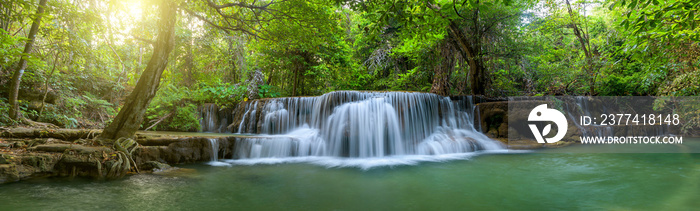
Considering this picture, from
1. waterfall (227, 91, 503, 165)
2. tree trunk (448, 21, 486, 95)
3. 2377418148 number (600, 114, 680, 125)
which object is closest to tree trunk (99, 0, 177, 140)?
waterfall (227, 91, 503, 165)

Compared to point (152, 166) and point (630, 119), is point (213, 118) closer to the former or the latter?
point (152, 166)

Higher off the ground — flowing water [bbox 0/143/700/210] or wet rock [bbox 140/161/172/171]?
wet rock [bbox 140/161/172/171]

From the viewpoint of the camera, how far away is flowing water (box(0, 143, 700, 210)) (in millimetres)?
3508

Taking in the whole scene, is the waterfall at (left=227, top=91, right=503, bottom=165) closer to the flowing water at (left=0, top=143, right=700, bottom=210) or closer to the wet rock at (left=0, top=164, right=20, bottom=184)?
the flowing water at (left=0, top=143, right=700, bottom=210)

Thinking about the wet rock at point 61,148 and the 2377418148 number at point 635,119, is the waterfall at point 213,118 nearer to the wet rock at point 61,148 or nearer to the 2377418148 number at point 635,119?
the wet rock at point 61,148

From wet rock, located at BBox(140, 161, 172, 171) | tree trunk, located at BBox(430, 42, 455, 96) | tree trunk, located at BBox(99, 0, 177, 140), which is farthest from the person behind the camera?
tree trunk, located at BBox(430, 42, 455, 96)

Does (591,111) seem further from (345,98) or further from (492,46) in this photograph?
(345,98)

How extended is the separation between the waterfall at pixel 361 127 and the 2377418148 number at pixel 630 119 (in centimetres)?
615

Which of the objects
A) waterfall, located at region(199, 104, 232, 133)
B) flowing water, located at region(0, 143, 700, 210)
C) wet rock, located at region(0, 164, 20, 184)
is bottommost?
flowing water, located at region(0, 143, 700, 210)

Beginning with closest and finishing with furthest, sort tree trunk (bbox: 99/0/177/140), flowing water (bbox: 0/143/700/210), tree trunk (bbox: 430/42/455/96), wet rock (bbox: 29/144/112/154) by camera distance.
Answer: flowing water (bbox: 0/143/700/210) < wet rock (bbox: 29/144/112/154) < tree trunk (bbox: 99/0/177/140) < tree trunk (bbox: 430/42/455/96)

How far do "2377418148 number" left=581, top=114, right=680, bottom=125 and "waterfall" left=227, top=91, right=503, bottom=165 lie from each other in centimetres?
615

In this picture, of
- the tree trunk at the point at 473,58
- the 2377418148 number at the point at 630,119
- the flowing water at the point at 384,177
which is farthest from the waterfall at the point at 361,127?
the 2377418148 number at the point at 630,119

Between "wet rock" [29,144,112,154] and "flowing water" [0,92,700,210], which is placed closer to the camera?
"flowing water" [0,92,700,210]

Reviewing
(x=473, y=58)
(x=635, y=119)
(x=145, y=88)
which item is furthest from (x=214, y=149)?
(x=635, y=119)
